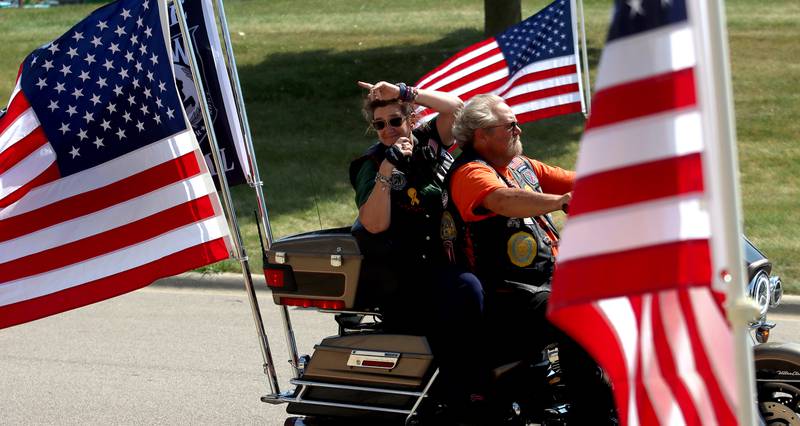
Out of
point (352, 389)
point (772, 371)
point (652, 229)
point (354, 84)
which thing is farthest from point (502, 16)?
point (652, 229)

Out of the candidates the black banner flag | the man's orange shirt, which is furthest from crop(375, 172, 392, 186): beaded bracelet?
the black banner flag

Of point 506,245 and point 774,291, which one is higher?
point 506,245

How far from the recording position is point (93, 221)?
4906mm

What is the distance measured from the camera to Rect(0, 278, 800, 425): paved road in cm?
625

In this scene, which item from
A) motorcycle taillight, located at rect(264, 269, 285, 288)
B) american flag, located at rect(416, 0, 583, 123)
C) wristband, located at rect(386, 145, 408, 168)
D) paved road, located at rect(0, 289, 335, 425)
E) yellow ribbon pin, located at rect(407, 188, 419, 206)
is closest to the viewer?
wristband, located at rect(386, 145, 408, 168)

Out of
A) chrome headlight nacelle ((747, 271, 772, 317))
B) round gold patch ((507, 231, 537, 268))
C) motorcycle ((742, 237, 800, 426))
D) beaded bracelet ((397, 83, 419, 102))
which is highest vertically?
beaded bracelet ((397, 83, 419, 102))

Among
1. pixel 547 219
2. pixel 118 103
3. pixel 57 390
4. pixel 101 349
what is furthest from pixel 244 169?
pixel 101 349

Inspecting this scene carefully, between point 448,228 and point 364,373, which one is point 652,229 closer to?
point 448,228

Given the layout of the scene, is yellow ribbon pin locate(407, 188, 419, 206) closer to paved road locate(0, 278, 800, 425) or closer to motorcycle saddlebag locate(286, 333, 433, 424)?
motorcycle saddlebag locate(286, 333, 433, 424)

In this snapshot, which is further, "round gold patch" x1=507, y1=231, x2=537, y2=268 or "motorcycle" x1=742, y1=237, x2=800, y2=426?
"round gold patch" x1=507, y1=231, x2=537, y2=268

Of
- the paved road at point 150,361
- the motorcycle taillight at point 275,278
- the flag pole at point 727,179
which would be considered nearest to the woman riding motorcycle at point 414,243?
the motorcycle taillight at point 275,278

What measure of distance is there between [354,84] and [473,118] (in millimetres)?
11956

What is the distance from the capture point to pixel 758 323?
14.7 ft

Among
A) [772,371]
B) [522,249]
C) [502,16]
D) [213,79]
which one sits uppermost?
[213,79]
